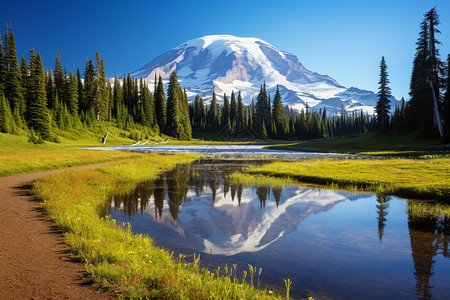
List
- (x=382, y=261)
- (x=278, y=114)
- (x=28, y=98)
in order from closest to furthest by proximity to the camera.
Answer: (x=382, y=261), (x=28, y=98), (x=278, y=114)

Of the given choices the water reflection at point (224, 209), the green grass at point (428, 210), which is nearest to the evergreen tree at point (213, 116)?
the water reflection at point (224, 209)

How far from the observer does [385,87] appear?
8262 centimetres

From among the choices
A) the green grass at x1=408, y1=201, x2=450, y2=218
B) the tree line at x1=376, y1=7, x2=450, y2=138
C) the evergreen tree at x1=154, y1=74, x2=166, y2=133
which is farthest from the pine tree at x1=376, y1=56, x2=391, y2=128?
the evergreen tree at x1=154, y1=74, x2=166, y2=133

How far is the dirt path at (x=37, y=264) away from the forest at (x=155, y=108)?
44370 millimetres

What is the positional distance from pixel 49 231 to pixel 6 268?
3071 mm

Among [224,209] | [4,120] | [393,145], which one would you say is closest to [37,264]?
[224,209]

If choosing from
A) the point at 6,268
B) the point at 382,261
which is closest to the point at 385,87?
the point at 382,261

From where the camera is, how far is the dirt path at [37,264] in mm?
5621

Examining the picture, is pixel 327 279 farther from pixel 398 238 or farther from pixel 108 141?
pixel 108 141

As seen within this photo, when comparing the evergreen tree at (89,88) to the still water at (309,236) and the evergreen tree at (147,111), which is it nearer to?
the evergreen tree at (147,111)

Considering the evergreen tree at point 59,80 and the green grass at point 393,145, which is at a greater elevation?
the evergreen tree at point 59,80

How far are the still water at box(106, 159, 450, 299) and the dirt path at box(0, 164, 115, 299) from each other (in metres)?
3.21

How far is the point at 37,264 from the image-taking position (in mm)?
6855

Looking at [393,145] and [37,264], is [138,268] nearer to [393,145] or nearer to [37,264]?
[37,264]
